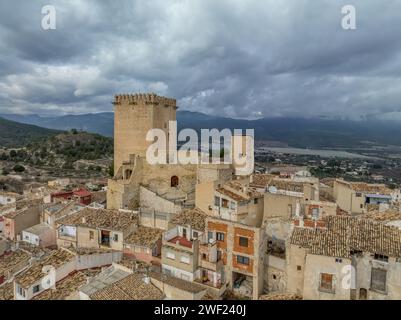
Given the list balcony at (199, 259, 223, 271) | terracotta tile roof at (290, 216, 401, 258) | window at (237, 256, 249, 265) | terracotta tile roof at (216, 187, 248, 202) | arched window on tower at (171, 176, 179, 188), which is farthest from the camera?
arched window on tower at (171, 176, 179, 188)

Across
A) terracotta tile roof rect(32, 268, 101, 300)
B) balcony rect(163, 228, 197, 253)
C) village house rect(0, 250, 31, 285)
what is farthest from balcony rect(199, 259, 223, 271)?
village house rect(0, 250, 31, 285)

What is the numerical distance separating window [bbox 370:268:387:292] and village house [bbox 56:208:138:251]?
14.3 metres

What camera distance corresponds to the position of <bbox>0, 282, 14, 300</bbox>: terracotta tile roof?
17913mm

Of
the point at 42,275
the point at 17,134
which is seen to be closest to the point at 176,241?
the point at 42,275

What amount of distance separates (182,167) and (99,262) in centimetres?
1007

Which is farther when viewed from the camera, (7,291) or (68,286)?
(7,291)

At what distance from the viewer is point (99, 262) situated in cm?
2023

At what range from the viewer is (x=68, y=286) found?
17.5 m

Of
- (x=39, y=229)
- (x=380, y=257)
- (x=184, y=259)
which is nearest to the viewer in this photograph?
(x=380, y=257)

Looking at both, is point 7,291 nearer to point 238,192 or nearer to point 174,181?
point 174,181

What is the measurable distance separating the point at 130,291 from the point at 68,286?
3.71 m

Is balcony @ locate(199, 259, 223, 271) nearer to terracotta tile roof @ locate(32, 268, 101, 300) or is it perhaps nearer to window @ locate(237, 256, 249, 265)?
window @ locate(237, 256, 249, 265)

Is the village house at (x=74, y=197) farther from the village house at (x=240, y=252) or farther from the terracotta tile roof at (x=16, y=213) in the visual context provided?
the village house at (x=240, y=252)

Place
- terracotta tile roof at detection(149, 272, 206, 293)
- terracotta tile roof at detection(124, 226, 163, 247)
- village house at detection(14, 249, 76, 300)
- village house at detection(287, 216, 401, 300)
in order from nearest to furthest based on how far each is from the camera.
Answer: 1. village house at detection(287, 216, 401, 300)
2. terracotta tile roof at detection(149, 272, 206, 293)
3. village house at detection(14, 249, 76, 300)
4. terracotta tile roof at detection(124, 226, 163, 247)
